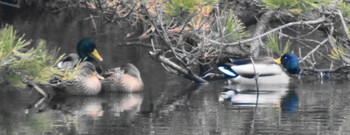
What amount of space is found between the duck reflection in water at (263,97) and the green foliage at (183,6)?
128 centimetres

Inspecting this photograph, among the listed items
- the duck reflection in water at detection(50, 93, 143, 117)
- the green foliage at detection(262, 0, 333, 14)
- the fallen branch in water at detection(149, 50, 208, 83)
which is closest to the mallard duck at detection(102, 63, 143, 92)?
the duck reflection in water at detection(50, 93, 143, 117)

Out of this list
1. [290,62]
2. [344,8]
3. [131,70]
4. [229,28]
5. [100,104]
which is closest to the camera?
[100,104]

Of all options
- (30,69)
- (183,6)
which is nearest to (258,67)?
(183,6)

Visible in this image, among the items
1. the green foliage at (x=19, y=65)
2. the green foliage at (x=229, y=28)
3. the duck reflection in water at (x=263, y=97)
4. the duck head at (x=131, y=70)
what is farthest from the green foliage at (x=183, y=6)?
the duck head at (x=131, y=70)

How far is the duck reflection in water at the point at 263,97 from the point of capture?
10016 mm

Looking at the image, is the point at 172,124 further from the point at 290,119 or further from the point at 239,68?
the point at 239,68

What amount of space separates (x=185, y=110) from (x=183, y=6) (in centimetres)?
121

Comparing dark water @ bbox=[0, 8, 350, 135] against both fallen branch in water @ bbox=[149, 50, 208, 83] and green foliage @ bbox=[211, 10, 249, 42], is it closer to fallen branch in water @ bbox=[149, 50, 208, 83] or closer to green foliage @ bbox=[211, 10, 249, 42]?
fallen branch in water @ bbox=[149, 50, 208, 83]

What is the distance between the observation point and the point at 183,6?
9578 mm

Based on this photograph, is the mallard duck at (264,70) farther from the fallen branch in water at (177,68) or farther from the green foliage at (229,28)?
the green foliage at (229,28)

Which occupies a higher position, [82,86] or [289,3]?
[289,3]

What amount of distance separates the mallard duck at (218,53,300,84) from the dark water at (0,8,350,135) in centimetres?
26

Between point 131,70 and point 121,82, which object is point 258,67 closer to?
point 131,70

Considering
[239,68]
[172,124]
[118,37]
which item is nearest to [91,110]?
[172,124]
